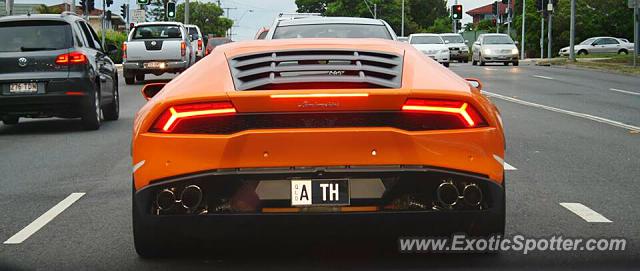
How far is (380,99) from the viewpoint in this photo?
5.39 meters

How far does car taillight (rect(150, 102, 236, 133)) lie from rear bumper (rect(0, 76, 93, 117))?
965 cm

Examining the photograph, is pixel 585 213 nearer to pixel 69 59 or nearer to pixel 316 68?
pixel 316 68

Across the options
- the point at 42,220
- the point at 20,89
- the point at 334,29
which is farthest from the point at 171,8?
the point at 42,220

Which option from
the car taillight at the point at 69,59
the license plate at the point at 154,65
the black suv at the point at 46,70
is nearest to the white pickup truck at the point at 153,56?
the license plate at the point at 154,65

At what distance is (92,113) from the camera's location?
50.2 feet

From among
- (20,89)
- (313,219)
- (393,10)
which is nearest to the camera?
(313,219)

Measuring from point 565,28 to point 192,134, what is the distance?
9017 centimetres

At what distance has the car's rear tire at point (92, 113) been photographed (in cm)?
1513

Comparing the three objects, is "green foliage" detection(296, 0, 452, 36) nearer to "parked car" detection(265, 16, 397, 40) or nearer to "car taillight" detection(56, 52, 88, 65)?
"car taillight" detection(56, 52, 88, 65)

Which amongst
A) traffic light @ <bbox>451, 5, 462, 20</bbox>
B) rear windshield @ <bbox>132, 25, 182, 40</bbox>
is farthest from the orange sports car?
traffic light @ <bbox>451, 5, 462, 20</bbox>

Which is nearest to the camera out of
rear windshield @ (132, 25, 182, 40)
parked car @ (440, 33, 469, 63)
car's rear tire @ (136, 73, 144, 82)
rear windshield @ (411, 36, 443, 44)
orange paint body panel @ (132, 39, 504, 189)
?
orange paint body panel @ (132, 39, 504, 189)

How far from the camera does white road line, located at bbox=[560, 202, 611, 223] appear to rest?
757cm

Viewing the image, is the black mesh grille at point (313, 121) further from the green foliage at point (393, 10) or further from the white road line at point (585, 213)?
the green foliage at point (393, 10)

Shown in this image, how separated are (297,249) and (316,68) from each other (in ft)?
4.08
